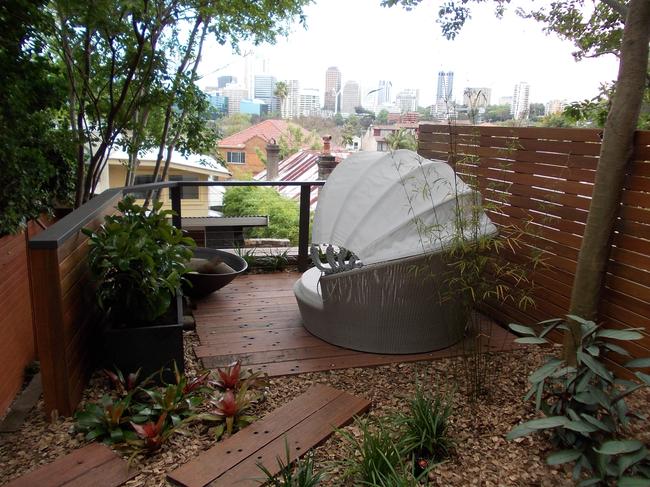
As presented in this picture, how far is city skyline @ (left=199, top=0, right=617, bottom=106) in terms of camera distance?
3.08m

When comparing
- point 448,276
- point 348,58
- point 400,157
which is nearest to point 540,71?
point 400,157

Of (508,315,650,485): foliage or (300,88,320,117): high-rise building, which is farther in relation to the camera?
(300,88,320,117): high-rise building

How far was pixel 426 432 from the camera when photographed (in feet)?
7.16

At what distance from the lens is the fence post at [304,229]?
17.6 feet

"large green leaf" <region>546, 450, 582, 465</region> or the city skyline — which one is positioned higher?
the city skyline

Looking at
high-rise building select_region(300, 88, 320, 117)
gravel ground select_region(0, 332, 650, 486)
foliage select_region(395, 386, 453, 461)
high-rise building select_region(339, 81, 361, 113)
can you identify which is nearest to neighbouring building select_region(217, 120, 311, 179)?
high-rise building select_region(300, 88, 320, 117)

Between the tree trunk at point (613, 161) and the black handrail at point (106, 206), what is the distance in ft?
8.48

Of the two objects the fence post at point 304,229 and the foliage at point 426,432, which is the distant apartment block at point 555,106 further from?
the foliage at point 426,432

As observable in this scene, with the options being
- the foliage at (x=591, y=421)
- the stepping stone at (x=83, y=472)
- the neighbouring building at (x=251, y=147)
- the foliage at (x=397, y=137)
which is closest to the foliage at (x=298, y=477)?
the stepping stone at (x=83, y=472)

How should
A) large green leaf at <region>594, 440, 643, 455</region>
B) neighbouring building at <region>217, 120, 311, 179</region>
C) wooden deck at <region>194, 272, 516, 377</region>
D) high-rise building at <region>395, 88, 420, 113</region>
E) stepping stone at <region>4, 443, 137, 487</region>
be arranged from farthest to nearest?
1. neighbouring building at <region>217, 120, 311, 179</region>
2. high-rise building at <region>395, 88, 420, 113</region>
3. wooden deck at <region>194, 272, 516, 377</region>
4. stepping stone at <region>4, 443, 137, 487</region>
5. large green leaf at <region>594, 440, 643, 455</region>

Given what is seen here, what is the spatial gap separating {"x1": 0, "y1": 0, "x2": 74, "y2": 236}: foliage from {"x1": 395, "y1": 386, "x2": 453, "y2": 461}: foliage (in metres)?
2.25

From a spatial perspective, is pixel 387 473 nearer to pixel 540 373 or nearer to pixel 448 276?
pixel 540 373

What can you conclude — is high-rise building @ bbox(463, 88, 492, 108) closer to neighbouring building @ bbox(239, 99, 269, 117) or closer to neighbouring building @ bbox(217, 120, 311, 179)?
neighbouring building @ bbox(239, 99, 269, 117)

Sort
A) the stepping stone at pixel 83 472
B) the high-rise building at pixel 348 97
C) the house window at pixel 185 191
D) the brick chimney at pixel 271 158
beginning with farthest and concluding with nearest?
1. the brick chimney at pixel 271 158
2. the high-rise building at pixel 348 97
3. the house window at pixel 185 191
4. the stepping stone at pixel 83 472
